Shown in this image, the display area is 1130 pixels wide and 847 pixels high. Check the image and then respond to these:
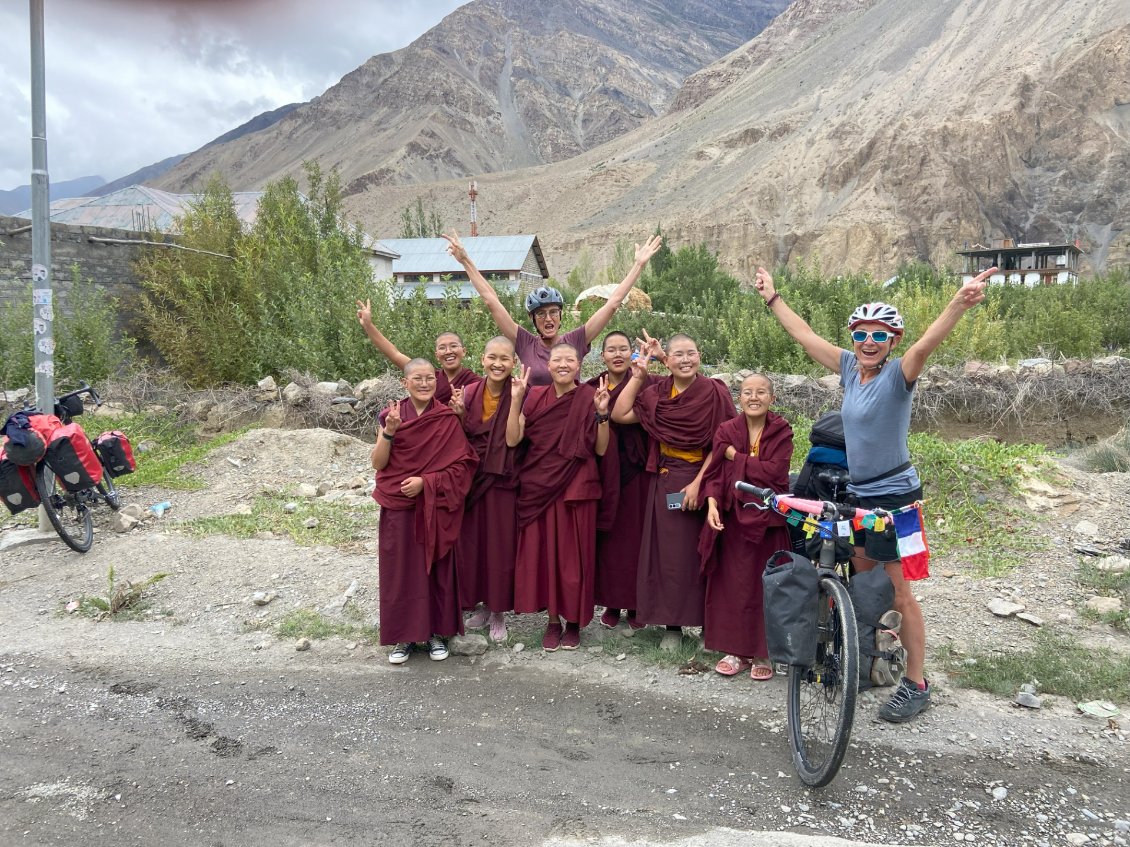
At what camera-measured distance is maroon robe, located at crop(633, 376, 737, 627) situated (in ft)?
13.3

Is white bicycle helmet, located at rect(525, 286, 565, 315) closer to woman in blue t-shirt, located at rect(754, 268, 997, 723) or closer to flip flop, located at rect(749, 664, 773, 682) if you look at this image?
woman in blue t-shirt, located at rect(754, 268, 997, 723)

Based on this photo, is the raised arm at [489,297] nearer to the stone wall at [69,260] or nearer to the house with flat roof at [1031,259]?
the stone wall at [69,260]

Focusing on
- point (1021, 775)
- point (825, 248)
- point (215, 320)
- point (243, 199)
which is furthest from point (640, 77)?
point (1021, 775)

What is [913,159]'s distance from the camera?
48250mm

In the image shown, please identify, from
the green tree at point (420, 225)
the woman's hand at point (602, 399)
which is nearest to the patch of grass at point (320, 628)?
the woman's hand at point (602, 399)

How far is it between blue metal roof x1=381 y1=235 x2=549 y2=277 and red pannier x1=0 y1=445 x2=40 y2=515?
33999 millimetres

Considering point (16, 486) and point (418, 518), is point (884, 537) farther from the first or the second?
point (16, 486)

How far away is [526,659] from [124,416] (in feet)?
28.3

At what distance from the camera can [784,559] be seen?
325 centimetres

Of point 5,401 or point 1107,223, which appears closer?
point 5,401

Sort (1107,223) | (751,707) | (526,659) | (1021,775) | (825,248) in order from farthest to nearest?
1. (825,248)
2. (1107,223)
3. (526,659)
4. (751,707)
5. (1021,775)

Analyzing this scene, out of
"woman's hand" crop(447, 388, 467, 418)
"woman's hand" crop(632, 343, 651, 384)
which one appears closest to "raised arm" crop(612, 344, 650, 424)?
"woman's hand" crop(632, 343, 651, 384)

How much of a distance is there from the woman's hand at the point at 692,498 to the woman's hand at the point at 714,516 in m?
0.11

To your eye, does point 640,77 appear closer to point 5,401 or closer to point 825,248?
point 825,248
